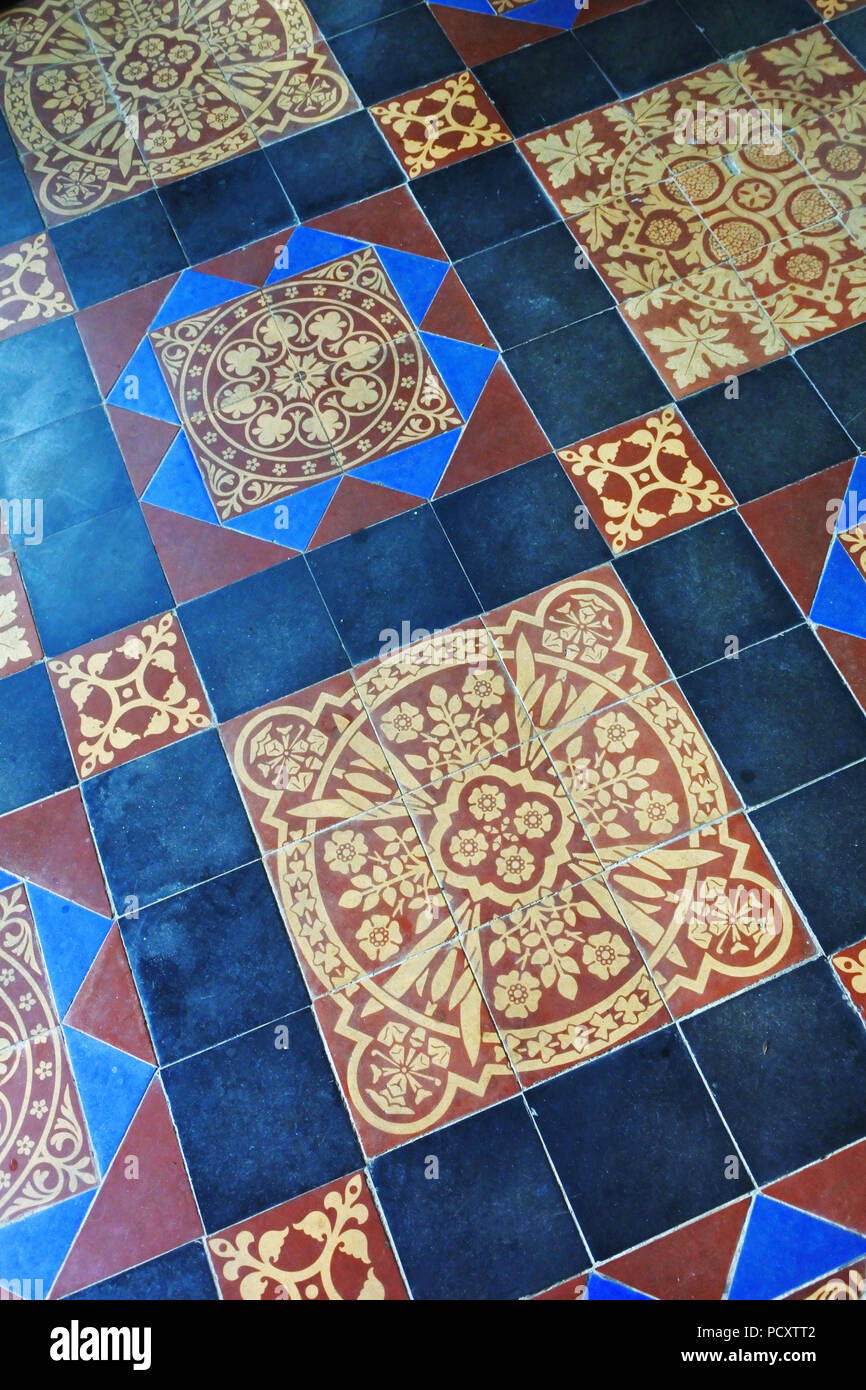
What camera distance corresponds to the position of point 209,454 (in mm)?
2793

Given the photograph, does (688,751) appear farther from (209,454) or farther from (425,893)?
(209,454)

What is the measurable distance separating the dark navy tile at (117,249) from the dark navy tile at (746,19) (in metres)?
1.63

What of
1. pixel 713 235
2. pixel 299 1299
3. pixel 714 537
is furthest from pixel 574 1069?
pixel 713 235

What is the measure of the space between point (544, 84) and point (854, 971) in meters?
2.51

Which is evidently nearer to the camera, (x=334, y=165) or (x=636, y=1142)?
(x=636, y=1142)

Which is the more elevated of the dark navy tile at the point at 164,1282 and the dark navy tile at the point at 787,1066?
the dark navy tile at the point at 164,1282

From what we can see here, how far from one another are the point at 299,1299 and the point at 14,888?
1048 mm

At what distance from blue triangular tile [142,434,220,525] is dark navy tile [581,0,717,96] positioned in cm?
161

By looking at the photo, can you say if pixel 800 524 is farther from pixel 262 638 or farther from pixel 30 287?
pixel 30 287

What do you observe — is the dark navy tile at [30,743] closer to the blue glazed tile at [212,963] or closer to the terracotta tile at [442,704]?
the blue glazed tile at [212,963]

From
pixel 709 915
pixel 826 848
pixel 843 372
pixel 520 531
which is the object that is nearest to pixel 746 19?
pixel 843 372

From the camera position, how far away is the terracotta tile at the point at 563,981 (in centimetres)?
223

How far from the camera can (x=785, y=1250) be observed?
2074mm

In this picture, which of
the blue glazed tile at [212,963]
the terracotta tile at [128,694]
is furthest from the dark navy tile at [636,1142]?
the terracotta tile at [128,694]
